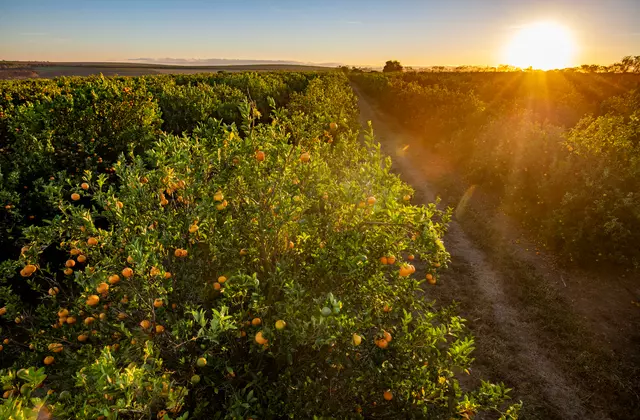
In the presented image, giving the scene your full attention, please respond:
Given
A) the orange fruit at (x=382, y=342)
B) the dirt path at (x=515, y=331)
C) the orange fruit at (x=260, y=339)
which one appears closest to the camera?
the orange fruit at (x=260, y=339)

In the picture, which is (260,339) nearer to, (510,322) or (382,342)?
(382,342)

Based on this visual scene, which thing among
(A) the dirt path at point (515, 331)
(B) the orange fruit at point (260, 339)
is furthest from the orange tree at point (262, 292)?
(A) the dirt path at point (515, 331)

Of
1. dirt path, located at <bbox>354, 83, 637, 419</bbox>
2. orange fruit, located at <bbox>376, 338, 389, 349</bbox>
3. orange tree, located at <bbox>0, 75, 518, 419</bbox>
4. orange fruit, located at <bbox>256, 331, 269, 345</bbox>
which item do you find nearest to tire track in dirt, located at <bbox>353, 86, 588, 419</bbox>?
dirt path, located at <bbox>354, 83, 637, 419</bbox>

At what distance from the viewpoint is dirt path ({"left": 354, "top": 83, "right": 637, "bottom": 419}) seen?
5.79 m

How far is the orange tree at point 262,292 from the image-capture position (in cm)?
313

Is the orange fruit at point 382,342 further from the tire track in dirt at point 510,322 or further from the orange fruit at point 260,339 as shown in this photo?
the tire track in dirt at point 510,322

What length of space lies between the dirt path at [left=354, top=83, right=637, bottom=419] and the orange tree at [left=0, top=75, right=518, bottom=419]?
322 centimetres

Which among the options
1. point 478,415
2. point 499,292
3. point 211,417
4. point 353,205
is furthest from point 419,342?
point 499,292

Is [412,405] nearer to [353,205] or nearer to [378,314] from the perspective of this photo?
[378,314]

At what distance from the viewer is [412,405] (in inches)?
125

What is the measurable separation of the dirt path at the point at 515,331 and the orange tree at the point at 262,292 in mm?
3221

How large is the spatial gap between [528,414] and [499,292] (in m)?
3.31

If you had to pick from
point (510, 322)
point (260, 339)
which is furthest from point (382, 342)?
point (510, 322)

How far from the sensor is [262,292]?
3615mm
